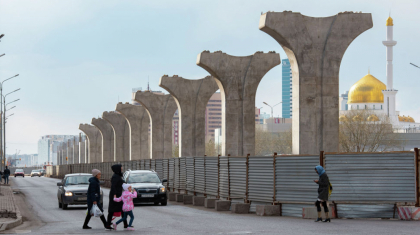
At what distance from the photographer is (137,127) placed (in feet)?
214

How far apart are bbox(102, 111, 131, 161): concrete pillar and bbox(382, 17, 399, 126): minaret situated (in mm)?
66180

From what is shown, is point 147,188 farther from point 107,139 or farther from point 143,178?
point 107,139

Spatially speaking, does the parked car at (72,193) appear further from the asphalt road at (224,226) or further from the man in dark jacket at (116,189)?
the man in dark jacket at (116,189)

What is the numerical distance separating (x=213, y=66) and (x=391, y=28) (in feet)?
323

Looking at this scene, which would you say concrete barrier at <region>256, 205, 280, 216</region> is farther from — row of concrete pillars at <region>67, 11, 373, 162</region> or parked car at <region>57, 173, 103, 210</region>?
row of concrete pillars at <region>67, 11, 373, 162</region>

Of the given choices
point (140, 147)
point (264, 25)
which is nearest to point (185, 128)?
point (140, 147)

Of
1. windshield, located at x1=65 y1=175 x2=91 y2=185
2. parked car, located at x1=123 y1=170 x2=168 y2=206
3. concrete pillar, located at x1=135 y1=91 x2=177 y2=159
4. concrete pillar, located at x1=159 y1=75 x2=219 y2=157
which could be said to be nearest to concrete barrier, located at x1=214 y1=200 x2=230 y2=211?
parked car, located at x1=123 y1=170 x2=168 y2=206

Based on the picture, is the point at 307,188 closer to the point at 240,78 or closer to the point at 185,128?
the point at 240,78

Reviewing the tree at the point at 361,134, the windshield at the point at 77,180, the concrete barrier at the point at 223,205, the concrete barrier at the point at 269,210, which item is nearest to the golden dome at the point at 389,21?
the tree at the point at 361,134

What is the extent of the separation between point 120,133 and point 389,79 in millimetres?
71228

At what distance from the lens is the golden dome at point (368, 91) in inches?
4993

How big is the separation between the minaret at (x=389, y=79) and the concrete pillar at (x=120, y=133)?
66.2 m

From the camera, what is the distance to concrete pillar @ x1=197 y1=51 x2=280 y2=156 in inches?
1522

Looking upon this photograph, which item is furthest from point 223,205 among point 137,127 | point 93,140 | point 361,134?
point 93,140
